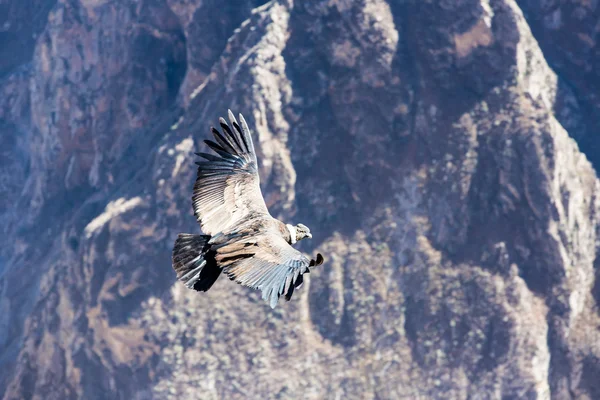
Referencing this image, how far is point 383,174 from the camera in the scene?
5269 cm

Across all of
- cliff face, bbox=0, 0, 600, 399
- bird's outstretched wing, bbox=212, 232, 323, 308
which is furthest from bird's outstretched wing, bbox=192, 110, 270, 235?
cliff face, bbox=0, 0, 600, 399

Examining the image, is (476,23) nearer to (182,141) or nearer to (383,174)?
(383,174)

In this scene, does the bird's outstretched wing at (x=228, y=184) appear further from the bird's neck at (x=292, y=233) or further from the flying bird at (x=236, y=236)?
the bird's neck at (x=292, y=233)

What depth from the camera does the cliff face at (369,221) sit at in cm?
4900

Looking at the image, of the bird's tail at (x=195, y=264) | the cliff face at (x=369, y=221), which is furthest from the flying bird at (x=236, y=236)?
the cliff face at (x=369, y=221)

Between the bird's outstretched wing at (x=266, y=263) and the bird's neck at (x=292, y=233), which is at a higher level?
the bird's outstretched wing at (x=266, y=263)

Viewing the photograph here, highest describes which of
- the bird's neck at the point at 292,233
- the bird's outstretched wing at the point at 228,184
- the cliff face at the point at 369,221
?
the bird's outstretched wing at the point at 228,184

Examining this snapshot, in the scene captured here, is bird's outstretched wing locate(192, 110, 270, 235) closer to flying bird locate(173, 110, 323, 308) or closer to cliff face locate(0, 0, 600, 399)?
flying bird locate(173, 110, 323, 308)

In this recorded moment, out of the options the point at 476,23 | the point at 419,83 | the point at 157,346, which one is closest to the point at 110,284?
the point at 157,346

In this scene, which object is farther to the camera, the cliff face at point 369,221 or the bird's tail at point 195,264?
the cliff face at point 369,221

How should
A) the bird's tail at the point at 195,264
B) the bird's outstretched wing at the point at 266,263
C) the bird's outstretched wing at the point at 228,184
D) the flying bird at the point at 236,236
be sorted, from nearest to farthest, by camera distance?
1. the bird's outstretched wing at the point at 266,263
2. the flying bird at the point at 236,236
3. the bird's tail at the point at 195,264
4. the bird's outstretched wing at the point at 228,184

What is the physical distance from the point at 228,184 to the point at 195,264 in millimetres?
2082

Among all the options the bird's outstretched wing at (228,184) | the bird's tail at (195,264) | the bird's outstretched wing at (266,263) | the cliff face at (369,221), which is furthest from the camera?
the cliff face at (369,221)

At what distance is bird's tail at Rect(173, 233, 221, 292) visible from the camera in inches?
539
